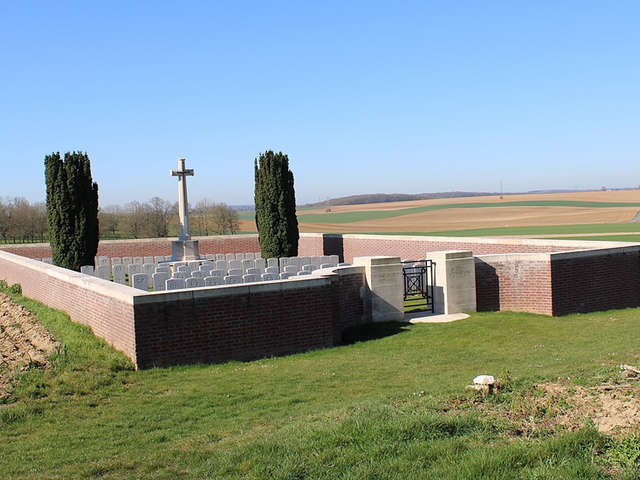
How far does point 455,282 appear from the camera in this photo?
14445 millimetres

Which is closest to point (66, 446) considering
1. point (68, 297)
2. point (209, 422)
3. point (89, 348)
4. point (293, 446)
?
point (209, 422)

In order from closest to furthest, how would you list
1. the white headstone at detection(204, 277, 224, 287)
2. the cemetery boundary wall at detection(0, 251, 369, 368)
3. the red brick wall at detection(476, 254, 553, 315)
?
the cemetery boundary wall at detection(0, 251, 369, 368) → the red brick wall at detection(476, 254, 553, 315) → the white headstone at detection(204, 277, 224, 287)

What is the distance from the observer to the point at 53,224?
22875mm

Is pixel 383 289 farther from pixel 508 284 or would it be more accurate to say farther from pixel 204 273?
pixel 204 273

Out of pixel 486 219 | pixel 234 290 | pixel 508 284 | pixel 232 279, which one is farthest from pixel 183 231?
pixel 486 219

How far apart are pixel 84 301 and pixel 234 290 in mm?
3433

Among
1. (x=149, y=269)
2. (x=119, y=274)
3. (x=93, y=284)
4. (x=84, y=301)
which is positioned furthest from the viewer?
(x=149, y=269)

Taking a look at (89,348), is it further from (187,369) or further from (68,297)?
(68,297)

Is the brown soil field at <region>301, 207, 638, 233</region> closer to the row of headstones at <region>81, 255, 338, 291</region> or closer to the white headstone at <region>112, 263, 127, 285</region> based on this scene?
the row of headstones at <region>81, 255, 338, 291</region>

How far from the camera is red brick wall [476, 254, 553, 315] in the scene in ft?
47.8

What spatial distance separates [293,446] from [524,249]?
600 inches

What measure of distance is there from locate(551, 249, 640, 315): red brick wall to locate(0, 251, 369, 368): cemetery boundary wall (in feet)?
17.4

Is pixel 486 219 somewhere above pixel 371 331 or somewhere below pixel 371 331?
above

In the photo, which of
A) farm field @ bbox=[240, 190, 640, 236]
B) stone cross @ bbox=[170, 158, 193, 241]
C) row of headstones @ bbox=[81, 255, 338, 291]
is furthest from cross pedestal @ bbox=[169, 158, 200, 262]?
farm field @ bbox=[240, 190, 640, 236]
